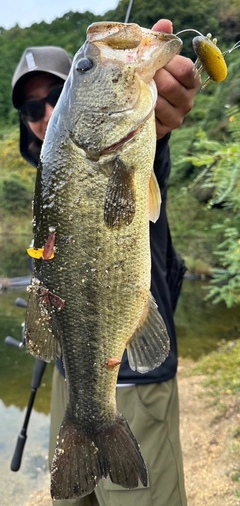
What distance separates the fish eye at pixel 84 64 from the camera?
4.24 feet

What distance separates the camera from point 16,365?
22.8 ft

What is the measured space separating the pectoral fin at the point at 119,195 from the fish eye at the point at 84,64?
0.93 ft

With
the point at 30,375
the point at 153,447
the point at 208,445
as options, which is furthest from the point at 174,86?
the point at 30,375

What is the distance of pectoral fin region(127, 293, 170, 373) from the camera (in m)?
1.36

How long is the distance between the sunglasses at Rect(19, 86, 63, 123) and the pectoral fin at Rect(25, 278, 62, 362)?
5.39ft

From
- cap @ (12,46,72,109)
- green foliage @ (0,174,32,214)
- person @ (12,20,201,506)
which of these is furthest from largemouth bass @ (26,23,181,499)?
green foliage @ (0,174,32,214)

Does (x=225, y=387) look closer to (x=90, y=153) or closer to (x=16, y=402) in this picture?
(x=16, y=402)

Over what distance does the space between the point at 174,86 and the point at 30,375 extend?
19.3 feet

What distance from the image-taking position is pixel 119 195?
123 centimetres

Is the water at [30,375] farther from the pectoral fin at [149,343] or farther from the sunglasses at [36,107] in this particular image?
the pectoral fin at [149,343]

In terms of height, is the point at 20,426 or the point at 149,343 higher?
A: the point at 149,343

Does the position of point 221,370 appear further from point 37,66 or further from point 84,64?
point 84,64

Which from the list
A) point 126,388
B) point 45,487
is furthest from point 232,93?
point 126,388

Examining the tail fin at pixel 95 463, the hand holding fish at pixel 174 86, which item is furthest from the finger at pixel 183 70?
the tail fin at pixel 95 463
